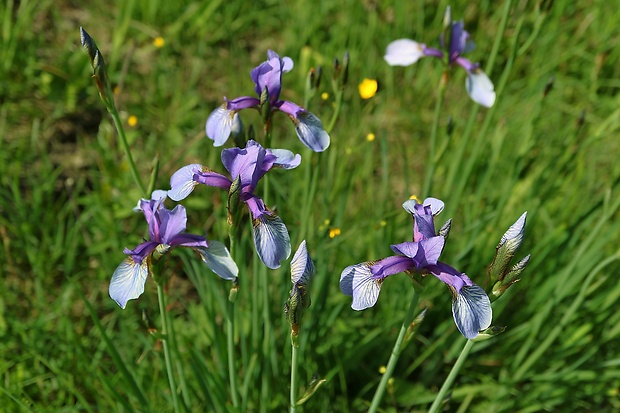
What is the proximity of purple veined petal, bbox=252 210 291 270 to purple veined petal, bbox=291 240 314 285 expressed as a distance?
0.33 feet

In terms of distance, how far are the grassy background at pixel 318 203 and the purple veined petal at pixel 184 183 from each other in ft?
0.74

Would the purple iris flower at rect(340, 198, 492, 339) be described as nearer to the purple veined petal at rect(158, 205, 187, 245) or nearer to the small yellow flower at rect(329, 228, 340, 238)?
the purple veined petal at rect(158, 205, 187, 245)

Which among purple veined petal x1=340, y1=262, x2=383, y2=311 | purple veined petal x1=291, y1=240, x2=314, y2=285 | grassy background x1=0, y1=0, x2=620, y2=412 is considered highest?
purple veined petal x1=291, y1=240, x2=314, y2=285

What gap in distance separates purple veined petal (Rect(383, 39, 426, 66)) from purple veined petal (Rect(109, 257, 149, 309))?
4.60 ft

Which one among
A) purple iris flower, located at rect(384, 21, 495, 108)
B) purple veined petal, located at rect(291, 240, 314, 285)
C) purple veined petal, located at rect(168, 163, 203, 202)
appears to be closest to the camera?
purple veined petal, located at rect(291, 240, 314, 285)

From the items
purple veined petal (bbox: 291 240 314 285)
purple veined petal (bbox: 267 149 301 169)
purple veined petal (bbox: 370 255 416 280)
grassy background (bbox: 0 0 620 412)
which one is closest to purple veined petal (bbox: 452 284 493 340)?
purple veined petal (bbox: 370 255 416 280)

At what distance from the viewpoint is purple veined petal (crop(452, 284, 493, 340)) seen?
1362 millimetres

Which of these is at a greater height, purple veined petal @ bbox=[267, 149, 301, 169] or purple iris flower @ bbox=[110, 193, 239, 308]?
purple veined petal @ bbox=[267, 149, 301, 169]

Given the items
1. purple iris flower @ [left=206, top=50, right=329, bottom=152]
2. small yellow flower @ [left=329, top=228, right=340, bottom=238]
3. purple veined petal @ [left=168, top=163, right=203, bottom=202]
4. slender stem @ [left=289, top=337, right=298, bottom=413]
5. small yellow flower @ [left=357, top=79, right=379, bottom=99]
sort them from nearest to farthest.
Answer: slender stem @ [left=289, top=337, right=298, bottom=413]
purple veined petal @ [left=168, top=163, right=203, bottom=202]
purple iris flower @ [left=206, top=50, right=329, bottom=152]
small yellow flower @ [left=329, top=228, right=340, bottom=238]
small yellow flower @ [left=357, top=79, right=379, bottom=99]

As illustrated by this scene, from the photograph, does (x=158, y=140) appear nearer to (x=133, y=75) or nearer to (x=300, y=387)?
(x=133, y=75)

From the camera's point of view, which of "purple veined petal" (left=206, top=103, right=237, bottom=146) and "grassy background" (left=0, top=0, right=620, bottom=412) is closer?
"purple veined petal" (left=206, top=103, right=237, bottom=146)

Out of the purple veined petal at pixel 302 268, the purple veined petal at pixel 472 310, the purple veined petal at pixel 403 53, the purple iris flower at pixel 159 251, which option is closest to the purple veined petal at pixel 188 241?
the purple iris flower at pixel 159 251

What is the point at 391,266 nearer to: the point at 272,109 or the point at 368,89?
the point at 272,109

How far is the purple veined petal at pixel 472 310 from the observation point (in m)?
1.36
